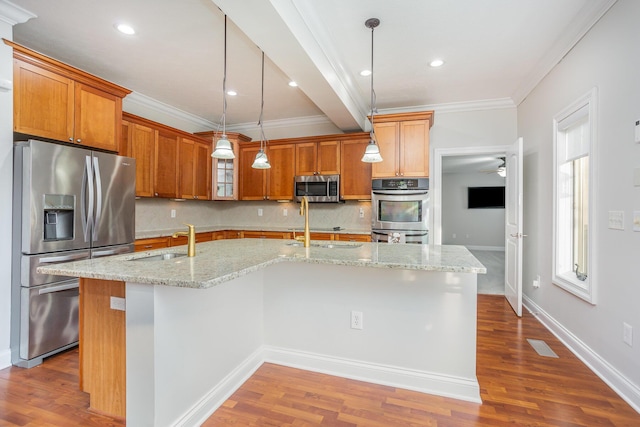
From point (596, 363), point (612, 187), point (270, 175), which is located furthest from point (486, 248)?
point (612, 187)

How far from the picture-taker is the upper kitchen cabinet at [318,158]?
14.7 feet

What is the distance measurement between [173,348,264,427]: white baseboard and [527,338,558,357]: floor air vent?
2263mm

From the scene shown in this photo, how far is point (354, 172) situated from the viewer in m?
4.39

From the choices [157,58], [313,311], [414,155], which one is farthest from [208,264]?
[414,155]

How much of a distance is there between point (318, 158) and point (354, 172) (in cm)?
58

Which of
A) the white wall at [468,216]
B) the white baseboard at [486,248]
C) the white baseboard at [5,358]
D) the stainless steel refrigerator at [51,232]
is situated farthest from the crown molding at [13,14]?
the white baseboard at [486,248]

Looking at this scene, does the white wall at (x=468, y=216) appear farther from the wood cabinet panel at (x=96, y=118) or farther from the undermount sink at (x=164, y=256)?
the undermount sink at (x=164, y=256)

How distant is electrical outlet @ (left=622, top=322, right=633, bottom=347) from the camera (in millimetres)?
1922

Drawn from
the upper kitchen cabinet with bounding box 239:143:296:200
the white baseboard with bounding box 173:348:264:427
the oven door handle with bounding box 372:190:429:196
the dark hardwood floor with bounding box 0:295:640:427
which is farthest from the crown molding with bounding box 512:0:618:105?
the white baseboard with bounding box 173:348:264:427

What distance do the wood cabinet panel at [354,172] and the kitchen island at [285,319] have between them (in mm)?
1883

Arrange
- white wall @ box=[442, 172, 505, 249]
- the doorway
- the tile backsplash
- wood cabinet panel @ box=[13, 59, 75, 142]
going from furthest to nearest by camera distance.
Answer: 1. white wall @ box=[442, 172, 505, 249]
2. the doorway
3. the tile backsplash
4. wood cabinet panel @ box=[13, 59, 75, 142]

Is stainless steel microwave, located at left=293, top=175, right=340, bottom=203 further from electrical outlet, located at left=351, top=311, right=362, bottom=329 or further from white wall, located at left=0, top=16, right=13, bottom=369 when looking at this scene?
white wall, located at left=0, top=16, right=13, bottom=369

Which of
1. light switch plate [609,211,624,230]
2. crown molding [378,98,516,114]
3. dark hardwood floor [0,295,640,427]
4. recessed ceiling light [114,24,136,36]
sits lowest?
dark hardwood floor [0,295,640,427]

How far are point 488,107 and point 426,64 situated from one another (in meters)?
1.58
